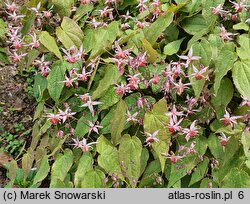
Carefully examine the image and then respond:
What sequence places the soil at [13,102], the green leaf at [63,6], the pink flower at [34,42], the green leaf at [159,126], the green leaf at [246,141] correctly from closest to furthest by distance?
1. the green leaf at [246,141]
2. the green leaf at [159,126]
3. the pink flower at [34,42]
4. the green leaf at [63,6]
5. the soil at [13,102]

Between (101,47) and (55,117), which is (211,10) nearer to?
(101,47)

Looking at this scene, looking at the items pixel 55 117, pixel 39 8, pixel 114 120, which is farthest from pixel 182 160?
pixel 39 8

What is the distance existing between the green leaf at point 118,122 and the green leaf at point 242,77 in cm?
40

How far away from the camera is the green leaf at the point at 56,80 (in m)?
1.88

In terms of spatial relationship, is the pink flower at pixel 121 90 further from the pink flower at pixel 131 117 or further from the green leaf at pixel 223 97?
the green leaf at pixel 223 97

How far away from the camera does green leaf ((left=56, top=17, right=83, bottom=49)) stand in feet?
6.29

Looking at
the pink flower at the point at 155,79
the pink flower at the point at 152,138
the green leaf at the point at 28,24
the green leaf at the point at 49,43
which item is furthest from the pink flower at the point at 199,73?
the green leaf at the point at 28,24

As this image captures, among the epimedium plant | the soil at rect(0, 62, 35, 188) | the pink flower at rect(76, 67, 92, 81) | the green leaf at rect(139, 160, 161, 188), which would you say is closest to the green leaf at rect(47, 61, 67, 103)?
the epimedium plant

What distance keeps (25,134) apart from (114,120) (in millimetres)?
832

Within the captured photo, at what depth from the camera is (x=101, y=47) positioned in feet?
6.14

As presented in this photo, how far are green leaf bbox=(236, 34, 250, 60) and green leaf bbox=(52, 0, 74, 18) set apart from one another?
29.0 inches

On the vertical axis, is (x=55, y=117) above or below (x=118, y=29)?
below

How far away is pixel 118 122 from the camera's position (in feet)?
5.76

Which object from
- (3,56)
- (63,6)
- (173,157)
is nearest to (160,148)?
(173,157)
